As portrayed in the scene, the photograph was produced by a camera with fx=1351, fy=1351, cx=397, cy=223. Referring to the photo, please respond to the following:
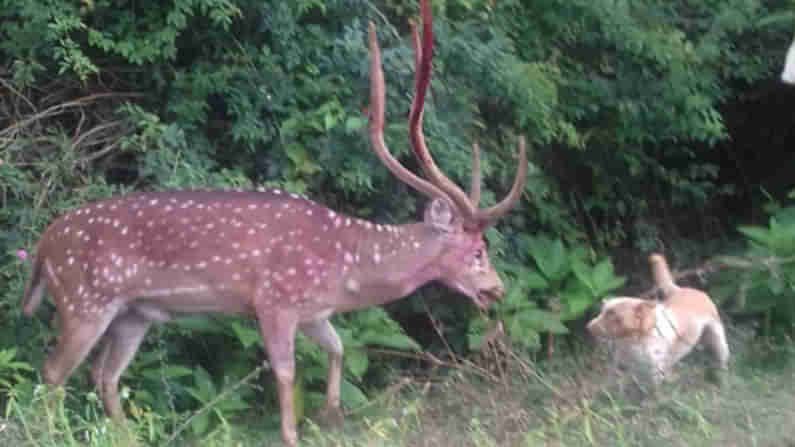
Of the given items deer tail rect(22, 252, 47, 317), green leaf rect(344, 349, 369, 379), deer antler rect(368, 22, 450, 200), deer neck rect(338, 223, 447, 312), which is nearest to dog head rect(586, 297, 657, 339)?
deer neck rect(338, 223, 447, 312)

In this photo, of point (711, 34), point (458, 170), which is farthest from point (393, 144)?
point (711, 34)

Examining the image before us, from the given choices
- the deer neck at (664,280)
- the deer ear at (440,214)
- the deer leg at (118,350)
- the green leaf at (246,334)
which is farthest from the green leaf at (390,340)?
the deer neck at (664,280)

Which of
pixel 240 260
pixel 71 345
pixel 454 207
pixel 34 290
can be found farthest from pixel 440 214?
pixel 34 290

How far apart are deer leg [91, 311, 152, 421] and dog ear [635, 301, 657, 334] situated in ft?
8.29

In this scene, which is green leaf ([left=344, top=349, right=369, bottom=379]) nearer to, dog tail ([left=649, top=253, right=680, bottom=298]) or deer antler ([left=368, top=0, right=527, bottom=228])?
deer antler ([left=368, top=0, right=527, bottom=228])

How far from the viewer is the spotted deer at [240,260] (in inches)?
264

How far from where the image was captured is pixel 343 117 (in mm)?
7730

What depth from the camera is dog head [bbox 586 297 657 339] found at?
6.63 metres

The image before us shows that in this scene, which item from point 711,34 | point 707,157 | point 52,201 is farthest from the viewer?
point 707,157

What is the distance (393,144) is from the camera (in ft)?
25.7

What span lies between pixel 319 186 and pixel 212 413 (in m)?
1.71

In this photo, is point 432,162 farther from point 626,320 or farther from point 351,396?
point 351,396

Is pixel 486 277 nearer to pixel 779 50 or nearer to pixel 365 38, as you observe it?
pixel 365 38

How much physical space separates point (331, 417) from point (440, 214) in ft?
3.97
